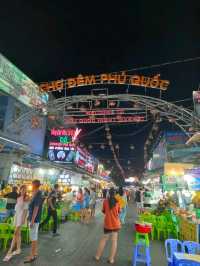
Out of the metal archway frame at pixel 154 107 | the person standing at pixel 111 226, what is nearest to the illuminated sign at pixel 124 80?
the metal archway frame at pixel 154 107

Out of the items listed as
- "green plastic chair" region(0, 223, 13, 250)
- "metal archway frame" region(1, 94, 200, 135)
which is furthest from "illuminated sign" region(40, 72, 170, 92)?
"green plastic chair" region(0, 223, 13, 250)

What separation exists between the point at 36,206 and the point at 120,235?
19.6 ft

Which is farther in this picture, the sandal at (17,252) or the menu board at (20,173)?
the menu board at (20,173)

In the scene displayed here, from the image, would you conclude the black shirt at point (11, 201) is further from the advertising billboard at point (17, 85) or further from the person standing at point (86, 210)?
the advertising billboard at point (17, 85)

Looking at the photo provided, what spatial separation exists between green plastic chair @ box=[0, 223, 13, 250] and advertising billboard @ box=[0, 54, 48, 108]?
9955mm

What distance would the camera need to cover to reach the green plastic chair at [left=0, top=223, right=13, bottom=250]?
329 inches

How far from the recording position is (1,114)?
19.9 m

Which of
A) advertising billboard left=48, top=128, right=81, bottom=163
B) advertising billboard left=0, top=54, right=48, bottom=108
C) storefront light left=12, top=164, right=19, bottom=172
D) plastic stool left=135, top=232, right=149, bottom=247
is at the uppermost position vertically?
advertising billboard left=0, top=54, right=48, bottom=108

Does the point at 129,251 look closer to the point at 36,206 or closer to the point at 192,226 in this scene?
the point at 192,226

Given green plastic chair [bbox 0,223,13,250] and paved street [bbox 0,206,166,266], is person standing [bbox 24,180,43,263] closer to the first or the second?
paved street [bbox 0,206,166,266]

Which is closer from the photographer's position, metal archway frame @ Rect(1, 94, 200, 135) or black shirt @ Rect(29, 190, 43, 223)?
black shirt @ Rect(29, 190, 43, 223)

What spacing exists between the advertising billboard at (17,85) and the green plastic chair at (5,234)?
9.96m

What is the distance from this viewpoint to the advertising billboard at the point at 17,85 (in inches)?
758

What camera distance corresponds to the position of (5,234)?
8.47 meters
